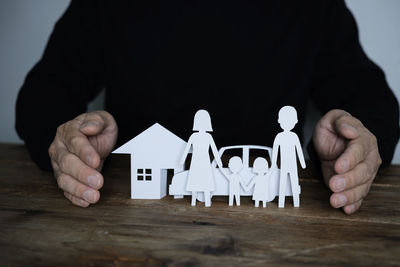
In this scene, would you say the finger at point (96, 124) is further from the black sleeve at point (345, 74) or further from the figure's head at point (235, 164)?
the black sleeve at point (345, 74)

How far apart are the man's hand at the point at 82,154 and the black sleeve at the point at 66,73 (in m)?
0.33

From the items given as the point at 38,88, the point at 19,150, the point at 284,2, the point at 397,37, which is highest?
the point at 284,2

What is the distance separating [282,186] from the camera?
943mm

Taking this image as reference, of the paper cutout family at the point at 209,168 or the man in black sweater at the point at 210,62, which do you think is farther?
the man in black sweater at the point at 210,62

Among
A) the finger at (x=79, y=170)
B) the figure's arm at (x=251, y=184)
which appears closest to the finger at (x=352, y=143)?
the figure's arm at (x=251, y=184)

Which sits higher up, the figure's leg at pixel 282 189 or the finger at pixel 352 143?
the finger at pixel 352 143

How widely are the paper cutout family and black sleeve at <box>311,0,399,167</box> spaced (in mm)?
570

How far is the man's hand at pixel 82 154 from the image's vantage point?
0.93 meters

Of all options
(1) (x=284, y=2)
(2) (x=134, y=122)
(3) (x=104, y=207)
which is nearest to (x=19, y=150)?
(2) (x=134, y=122)

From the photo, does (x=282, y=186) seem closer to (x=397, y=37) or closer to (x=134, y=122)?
(x=134, y=122)

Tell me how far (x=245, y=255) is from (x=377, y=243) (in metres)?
0.29

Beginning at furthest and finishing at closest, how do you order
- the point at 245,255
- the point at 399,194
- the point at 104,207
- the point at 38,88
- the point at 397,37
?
the point at 397,37, the point at 38,88, the point at 399,194, the point at 104,207, the point at 245,255

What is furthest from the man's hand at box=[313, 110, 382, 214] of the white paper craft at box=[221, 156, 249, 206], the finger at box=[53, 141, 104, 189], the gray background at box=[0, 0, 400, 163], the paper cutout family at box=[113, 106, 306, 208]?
the gray background at box=[0, 0, 400, 163]

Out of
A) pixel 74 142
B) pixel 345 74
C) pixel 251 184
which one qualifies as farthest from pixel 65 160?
pixel 345 74
